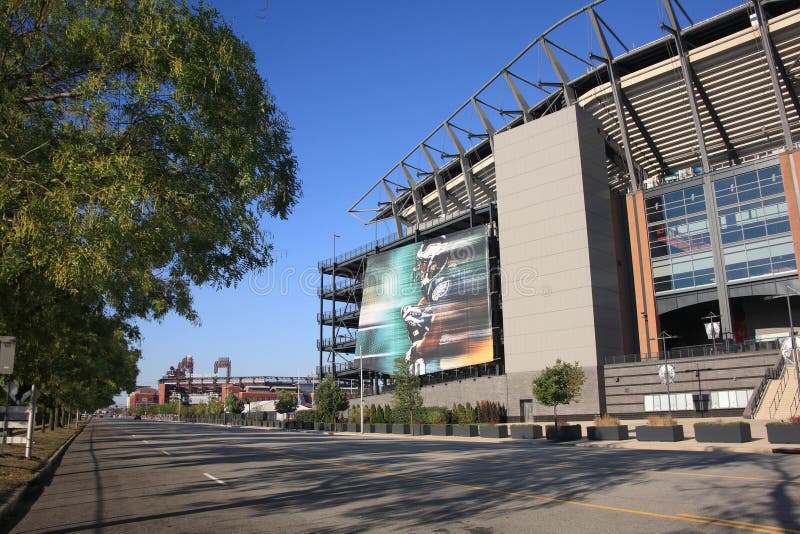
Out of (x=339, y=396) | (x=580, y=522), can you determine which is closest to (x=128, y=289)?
(x=580, y=522)

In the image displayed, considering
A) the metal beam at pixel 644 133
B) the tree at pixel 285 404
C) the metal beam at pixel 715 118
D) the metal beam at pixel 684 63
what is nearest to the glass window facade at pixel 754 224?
the metal beam at pixel 684 63

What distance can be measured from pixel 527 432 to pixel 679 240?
32028 mm

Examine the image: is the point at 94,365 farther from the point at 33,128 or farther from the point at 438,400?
the point at 438,400

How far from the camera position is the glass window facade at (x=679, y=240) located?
55.8 m

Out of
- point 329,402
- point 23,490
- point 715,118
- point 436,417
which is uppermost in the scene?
point 715,118

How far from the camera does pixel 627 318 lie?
59.7 meters

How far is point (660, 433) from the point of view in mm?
27547

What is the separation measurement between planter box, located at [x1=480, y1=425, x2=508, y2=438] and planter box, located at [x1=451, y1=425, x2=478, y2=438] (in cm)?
106

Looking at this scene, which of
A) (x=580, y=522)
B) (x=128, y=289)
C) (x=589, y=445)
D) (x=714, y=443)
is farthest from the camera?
(x=589, y=445)

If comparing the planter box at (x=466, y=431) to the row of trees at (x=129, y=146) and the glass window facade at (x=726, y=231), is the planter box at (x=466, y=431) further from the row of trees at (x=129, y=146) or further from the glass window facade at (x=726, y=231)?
the row of trees at (x=129, y=146)

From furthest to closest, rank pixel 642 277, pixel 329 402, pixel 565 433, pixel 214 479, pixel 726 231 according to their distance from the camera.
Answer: pixel 329 402
pixel 642 277
pixel 726 231
pixel 565 433
pixel 214 479

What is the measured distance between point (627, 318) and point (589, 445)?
34.7 meters

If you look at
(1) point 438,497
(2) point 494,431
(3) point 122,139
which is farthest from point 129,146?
(2) point 494,431

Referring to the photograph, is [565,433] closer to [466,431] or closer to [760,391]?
[466,431]
